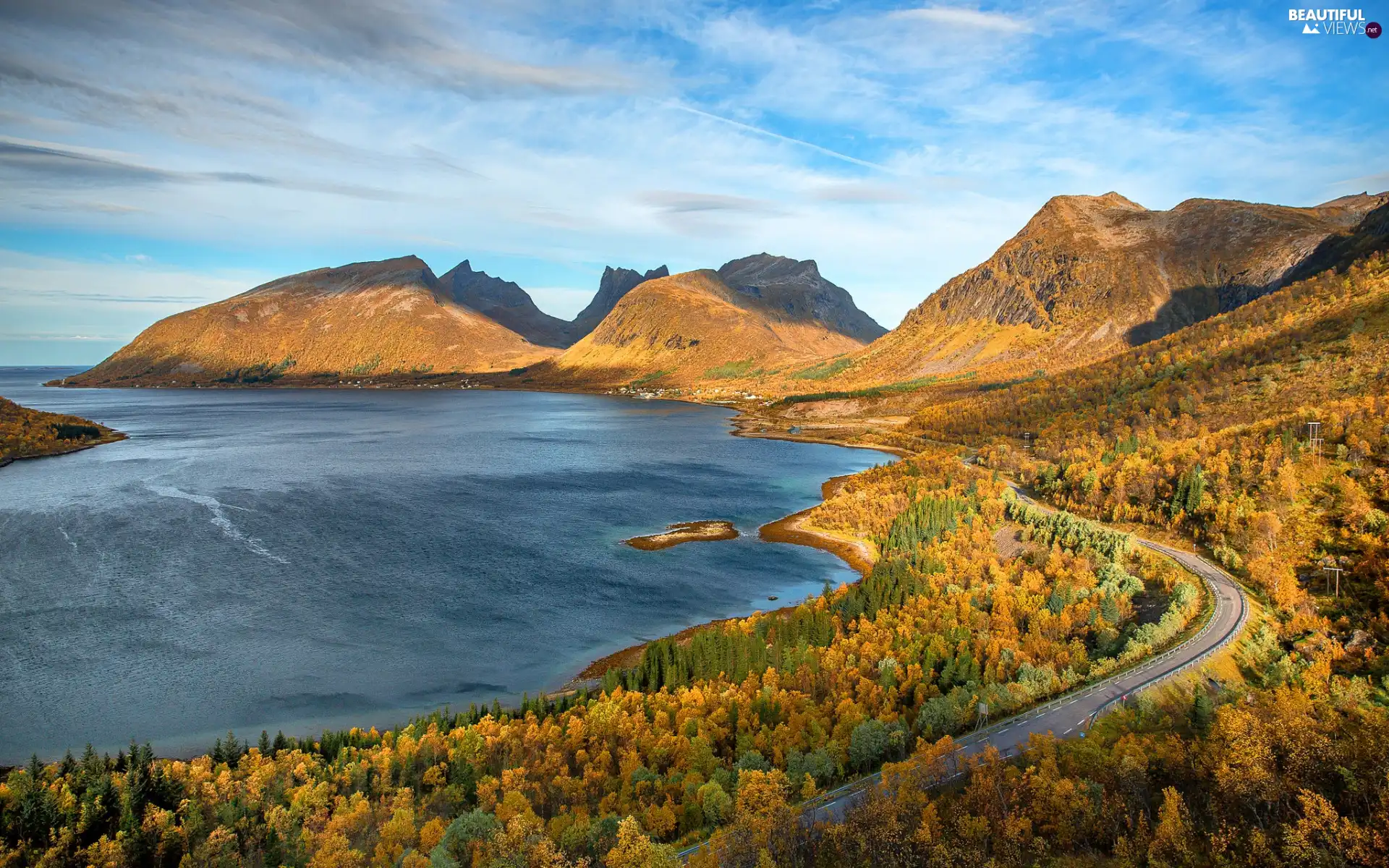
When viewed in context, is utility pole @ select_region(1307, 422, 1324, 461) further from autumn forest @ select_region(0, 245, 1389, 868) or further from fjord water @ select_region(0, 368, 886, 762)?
fjord water @ select_region(0, 368, 886, 762)

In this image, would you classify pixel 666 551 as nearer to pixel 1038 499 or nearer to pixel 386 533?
pixel 386 533

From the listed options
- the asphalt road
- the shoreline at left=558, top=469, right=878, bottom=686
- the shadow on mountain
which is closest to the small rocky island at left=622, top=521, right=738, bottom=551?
the shoreline at left=558, top=469, right=878, bottom=686

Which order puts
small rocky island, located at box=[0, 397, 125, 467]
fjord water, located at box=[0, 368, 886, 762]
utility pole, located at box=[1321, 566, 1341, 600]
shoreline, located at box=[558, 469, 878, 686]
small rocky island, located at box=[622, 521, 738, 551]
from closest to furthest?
1. fjord water, located at box=[0, 368, 886, 762]
2. utility pole, located at box=[1321, 566, 1341, 600]
3. shoreline, located at box=[558, 469, 878, 686]
4. small rocky island, located at box=[622, 521, 738, 551]
5. small rocky island, located at box=[0, 397, 125, 467]

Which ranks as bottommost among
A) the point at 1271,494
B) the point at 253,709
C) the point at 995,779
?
the point at 253,709

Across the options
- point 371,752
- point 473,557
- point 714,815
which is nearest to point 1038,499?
point 473,557

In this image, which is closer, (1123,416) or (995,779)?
(995,779)

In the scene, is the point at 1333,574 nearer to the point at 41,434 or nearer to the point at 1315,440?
the point at 1315,440
